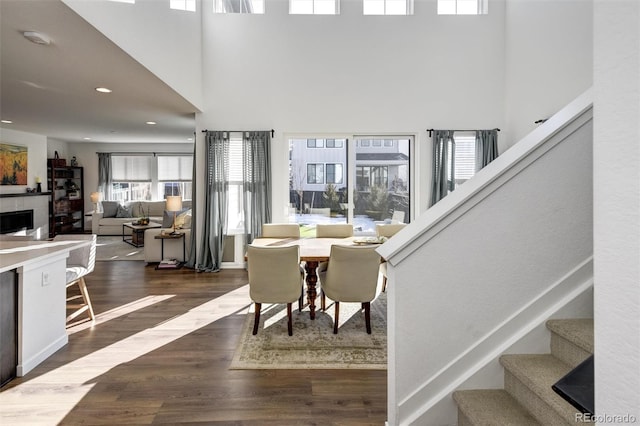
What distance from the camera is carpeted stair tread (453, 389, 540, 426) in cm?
153

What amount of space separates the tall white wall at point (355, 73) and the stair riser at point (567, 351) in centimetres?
414

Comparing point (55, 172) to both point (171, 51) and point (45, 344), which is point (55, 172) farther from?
point (45, 344)

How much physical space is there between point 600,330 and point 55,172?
11365 mm

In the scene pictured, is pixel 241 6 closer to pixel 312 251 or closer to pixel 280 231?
pixel 280 231

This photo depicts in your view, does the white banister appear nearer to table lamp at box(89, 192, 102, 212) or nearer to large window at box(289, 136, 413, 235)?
large window at box(289, 136, 413, 235)

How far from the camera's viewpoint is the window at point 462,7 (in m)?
5.60

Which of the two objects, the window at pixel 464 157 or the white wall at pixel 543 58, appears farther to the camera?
the window at pixel 464 157

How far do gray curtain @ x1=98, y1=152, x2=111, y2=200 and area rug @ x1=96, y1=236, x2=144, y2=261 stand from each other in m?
2.09

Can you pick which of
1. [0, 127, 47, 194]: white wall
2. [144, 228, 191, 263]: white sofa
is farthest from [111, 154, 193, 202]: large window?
[144, 228, 191, 263]: white sofa

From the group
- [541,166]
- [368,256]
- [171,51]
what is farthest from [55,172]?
[541,166]

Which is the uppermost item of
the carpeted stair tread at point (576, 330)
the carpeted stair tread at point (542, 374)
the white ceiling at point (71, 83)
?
the white ceiling at point (71, 83)

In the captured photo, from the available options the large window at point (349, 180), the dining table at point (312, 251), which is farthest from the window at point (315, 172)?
the dining table at point (312, 251)

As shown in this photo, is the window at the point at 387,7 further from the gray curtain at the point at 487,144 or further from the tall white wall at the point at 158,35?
the tall white wall at the point at 158,35

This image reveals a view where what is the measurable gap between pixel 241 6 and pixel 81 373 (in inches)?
205
